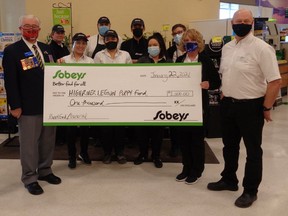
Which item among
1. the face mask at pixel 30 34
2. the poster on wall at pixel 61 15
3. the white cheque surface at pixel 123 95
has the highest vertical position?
the poster on wall at pixel 61 15

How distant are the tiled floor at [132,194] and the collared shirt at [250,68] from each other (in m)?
0.98

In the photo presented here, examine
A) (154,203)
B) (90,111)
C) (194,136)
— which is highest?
(90,111)

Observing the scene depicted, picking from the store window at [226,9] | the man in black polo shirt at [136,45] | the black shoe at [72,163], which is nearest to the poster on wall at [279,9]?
the store window at [226,9]

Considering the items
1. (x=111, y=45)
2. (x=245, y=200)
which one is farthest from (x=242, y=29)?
(x=111, y=45)

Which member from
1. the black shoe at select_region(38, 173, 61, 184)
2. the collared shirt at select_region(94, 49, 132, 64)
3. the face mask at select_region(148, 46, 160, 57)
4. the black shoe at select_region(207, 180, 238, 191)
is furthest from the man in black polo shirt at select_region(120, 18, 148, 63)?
the black shoe at select_region(207, 180, 238, 191)

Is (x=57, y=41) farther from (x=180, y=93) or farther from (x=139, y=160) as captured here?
(x=180, y=93)

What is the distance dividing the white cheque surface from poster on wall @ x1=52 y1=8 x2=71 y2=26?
3.61m

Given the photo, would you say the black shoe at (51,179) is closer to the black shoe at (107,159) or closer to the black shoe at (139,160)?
the black shoe at (107,159)

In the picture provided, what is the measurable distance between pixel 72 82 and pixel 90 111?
12.9 inches

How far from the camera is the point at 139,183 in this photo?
3.36 metres

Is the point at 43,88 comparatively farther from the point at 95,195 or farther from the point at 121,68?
the point at 95,195

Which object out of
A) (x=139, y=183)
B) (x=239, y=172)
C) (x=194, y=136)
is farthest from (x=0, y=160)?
(x=239, y=172)

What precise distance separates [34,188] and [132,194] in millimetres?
915

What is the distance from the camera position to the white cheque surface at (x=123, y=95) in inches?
125
